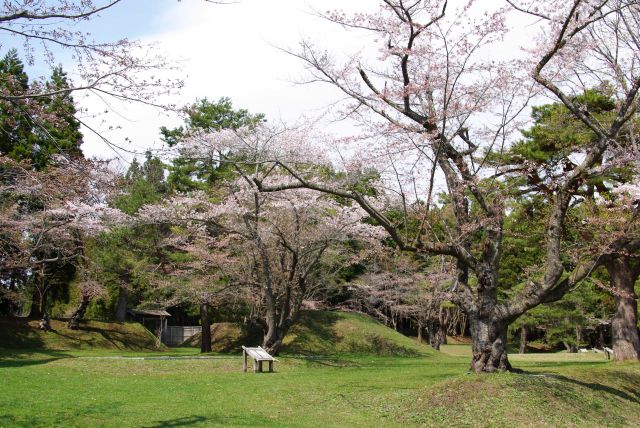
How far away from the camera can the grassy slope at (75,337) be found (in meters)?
23.4

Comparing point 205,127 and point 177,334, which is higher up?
point 205,127

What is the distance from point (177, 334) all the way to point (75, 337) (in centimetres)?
1064

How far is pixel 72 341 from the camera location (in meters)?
24.6

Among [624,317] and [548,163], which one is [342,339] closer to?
[624,317]

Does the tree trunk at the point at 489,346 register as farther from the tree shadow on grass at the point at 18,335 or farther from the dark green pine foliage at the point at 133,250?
the tree shadow on grass at the point at 18,335

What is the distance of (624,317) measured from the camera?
1650 cm

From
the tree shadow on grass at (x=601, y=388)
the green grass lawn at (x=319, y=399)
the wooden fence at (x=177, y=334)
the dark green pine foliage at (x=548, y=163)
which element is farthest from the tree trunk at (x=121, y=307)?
the tree shadow on grass at (x=601, y=388)

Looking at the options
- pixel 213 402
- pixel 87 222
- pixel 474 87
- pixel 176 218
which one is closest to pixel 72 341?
pixel 87 222

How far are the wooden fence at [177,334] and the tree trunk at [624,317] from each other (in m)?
24.6

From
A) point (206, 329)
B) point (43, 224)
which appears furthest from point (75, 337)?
point (43, 224)

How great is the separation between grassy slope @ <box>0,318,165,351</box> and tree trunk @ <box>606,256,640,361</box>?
20.1 meters

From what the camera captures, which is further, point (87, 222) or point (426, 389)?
point (87, 222)

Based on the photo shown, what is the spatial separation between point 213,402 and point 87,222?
1219 cm

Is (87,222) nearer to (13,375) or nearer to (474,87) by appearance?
(13,375)
